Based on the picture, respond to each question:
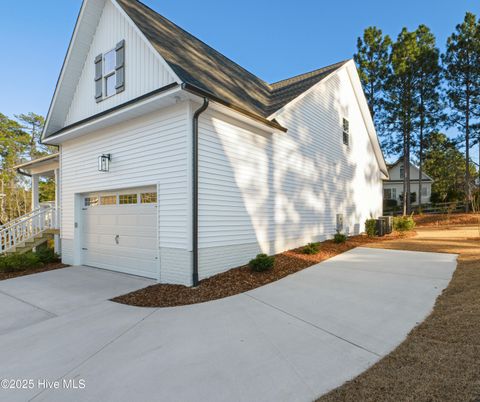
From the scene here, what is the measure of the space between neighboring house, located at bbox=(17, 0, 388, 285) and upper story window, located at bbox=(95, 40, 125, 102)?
0.03 metres

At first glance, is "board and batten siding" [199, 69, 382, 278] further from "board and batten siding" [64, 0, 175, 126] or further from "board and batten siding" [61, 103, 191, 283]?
"board and batten siding" [64, 0, 175, 126]

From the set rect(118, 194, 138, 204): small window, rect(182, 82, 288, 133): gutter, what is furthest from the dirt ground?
rect(118, 194, 138, 204): small window

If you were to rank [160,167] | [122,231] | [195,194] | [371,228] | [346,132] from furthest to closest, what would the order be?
[346,132] → [371,228] → [122,231] → [160,167] → [195,194]

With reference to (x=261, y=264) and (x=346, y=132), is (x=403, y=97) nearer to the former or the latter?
(x=346, y=132)

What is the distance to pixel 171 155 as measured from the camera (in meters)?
6.31

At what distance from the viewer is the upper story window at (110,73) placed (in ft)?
24.6

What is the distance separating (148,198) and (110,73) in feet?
13.1

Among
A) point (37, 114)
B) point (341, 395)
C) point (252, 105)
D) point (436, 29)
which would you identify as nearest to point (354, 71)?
point (252, 105)

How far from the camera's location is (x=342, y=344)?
3.35 metres

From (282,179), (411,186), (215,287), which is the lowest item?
(215,287)

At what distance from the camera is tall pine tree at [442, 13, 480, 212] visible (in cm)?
2117

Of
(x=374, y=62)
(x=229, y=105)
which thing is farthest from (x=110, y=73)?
(x=374, y=62)

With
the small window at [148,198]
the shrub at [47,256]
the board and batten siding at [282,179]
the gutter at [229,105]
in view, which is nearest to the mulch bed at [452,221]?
the board and batten siding at [282,179]

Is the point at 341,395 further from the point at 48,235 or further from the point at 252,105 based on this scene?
the point at 48,235
